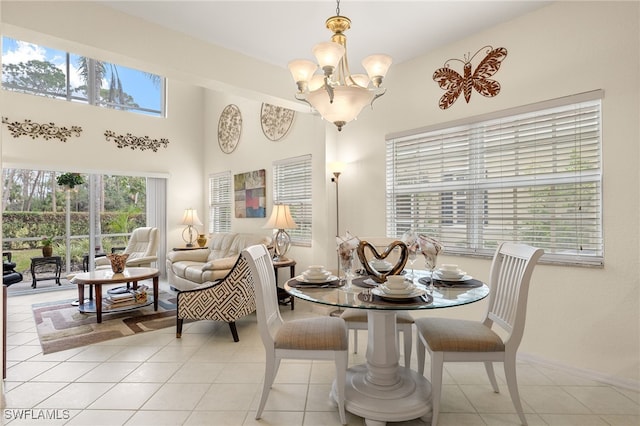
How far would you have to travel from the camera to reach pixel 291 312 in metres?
4.21

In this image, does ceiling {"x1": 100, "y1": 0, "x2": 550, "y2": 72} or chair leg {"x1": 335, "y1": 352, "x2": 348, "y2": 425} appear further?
ceiling {"x1": 100, "y1": 0, "x2": 550, "y2": 72}

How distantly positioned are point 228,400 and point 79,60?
20.4 feet

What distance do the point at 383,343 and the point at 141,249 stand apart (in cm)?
506

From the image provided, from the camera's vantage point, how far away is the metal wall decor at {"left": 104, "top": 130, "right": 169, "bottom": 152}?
581cm

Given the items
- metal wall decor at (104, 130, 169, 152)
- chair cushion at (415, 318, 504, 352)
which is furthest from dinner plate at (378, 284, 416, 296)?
metal wall decor at (104, 130, 169, 152)

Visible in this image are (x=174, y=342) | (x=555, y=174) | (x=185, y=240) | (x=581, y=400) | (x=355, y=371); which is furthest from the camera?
(x=185, y=240)

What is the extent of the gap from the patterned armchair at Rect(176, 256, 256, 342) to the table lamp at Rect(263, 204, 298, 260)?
128cm

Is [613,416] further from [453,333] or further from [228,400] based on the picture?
[228,400]

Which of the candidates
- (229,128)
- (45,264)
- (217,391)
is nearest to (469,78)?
(217,391)

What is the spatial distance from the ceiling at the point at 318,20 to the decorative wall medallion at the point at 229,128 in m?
2.75

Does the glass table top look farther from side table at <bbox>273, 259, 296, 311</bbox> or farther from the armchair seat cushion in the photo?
the armchair seat cushion

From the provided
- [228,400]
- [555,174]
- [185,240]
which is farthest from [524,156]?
[185,240]

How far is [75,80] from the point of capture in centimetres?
563

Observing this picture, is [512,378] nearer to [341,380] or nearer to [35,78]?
[341,380]
